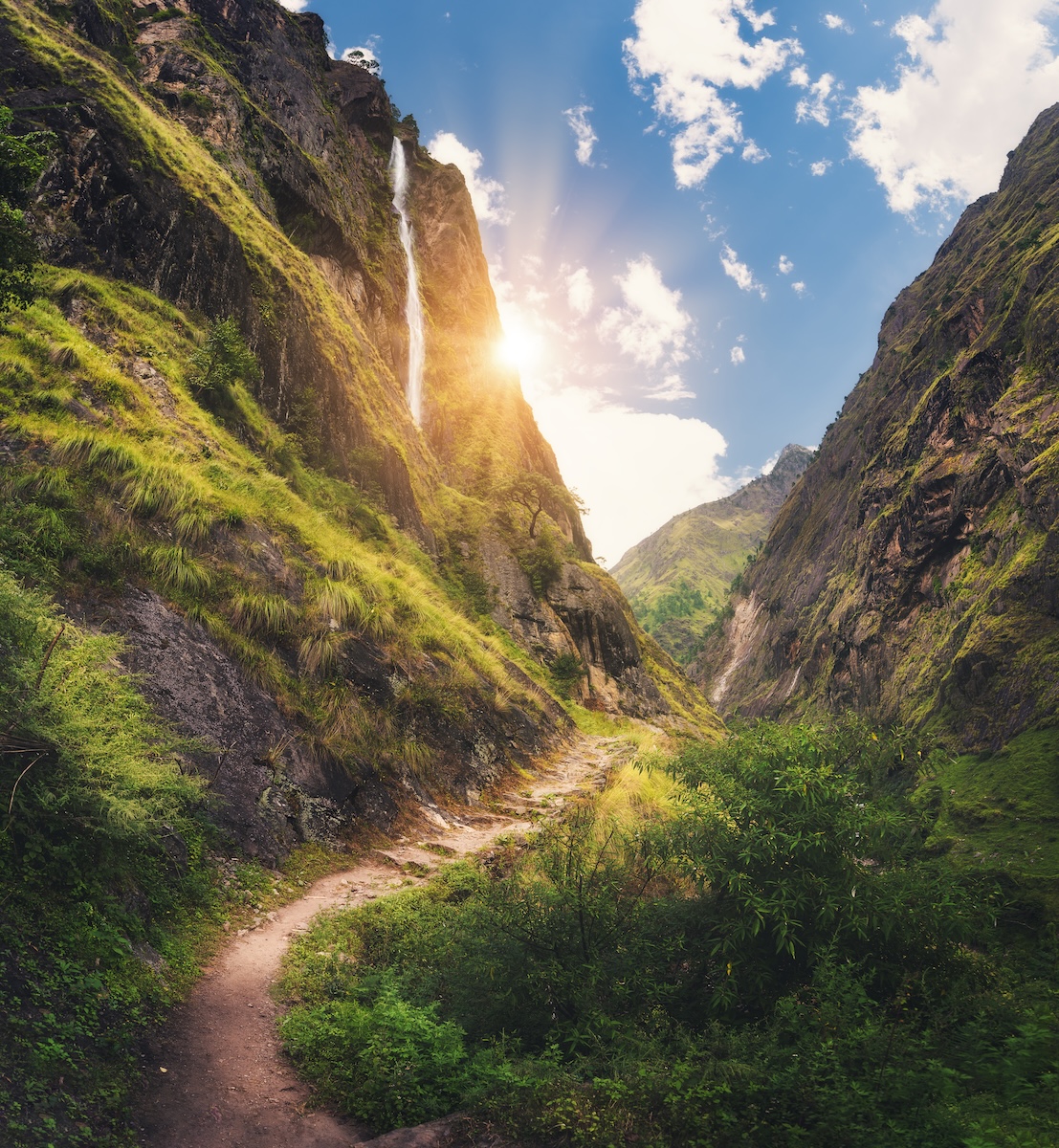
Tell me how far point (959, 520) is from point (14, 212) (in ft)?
152

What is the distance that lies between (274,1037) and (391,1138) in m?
1.89

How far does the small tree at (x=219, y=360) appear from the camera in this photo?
672 inches

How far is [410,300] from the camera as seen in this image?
46.5m

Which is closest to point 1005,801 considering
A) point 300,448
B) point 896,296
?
point 300,448

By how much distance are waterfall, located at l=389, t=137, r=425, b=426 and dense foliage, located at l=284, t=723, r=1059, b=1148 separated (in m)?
38.0

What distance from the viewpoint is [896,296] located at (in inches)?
3782

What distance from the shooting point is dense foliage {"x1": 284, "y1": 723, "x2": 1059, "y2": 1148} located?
4059 mm

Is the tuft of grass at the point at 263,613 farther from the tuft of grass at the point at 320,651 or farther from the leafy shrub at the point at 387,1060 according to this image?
the leafy shrub at the point at 387,1060

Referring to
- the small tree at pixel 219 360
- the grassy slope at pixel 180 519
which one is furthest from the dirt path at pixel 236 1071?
the small tree at pixel 219 360

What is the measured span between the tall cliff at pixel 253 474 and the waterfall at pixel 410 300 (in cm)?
214

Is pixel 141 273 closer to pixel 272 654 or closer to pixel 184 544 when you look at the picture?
pixel 184 544

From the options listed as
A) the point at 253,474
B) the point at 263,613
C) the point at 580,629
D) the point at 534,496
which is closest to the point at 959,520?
the point at 580,629

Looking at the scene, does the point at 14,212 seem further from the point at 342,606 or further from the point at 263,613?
the point at 342,606

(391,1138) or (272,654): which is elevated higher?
(272,654)
